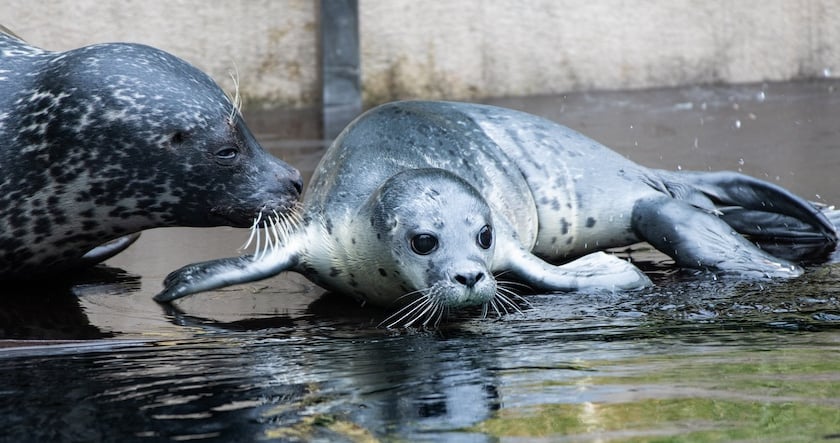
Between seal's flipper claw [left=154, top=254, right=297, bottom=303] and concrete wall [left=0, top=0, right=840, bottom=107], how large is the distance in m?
4.30

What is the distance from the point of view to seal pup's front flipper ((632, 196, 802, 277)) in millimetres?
4418

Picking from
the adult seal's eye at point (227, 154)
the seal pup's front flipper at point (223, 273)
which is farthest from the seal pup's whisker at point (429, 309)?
the adult seal's eye at point (227, 154)

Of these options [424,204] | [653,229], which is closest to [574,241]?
[653,229]

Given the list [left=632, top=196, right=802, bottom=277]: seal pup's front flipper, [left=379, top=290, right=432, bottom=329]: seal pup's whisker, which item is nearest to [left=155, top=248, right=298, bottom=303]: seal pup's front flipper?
[left=379, top=290, right=432, bottom=329]: seal pup's whisker

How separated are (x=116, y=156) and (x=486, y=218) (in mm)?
1205

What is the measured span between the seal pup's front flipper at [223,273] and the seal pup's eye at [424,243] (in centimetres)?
50

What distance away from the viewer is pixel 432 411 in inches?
108

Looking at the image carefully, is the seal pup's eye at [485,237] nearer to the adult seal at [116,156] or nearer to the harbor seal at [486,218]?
the harbor seal at [486,218]

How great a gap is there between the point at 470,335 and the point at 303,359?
59cm

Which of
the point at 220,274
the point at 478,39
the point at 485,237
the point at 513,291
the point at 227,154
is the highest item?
the point at 478,39

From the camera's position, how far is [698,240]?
4590 mm

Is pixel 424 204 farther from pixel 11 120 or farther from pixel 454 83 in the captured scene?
pixel 454 83

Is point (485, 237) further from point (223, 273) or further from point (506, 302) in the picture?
point (223, 273)

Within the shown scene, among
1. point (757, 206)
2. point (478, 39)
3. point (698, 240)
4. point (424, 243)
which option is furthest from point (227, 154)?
point (478, 39)
